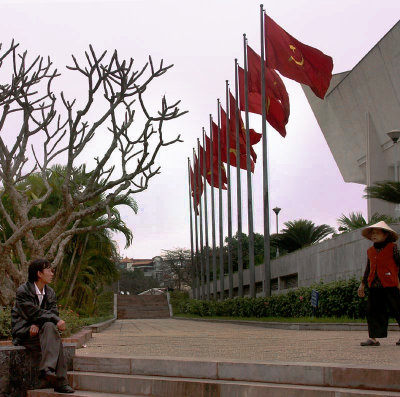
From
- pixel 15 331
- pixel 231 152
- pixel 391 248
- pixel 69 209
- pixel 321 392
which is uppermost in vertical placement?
pixel 231 152

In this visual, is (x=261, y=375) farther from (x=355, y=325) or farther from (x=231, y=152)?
(x=231, y=152)

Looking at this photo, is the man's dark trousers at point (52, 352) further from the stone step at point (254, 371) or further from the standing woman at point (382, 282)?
the standing woman at point (382, 282)

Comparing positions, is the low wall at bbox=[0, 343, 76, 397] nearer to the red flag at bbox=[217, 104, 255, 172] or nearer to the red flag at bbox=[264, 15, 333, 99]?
the red flag at bbox=[264, 15, 333, 99]

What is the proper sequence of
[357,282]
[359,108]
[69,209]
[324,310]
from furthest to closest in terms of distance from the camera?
1. [359,108]
2. [324,310]
3. [357,282]
4. [69,209]

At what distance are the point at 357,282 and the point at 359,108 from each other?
22.8m

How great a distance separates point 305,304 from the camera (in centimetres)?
2020

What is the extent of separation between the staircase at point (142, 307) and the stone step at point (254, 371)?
1462 inches

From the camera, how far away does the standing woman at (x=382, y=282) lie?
9.23 m

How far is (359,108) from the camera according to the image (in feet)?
126

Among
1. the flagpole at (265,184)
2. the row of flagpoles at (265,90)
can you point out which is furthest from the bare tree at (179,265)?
the flagpole at (265,184)

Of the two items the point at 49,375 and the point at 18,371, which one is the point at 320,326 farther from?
the point at 49,375

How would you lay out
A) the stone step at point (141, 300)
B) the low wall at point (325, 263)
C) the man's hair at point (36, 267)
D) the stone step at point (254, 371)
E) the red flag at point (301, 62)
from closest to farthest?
1. the stone step at point (254, 371)
2. the man's hair at point (36, 267)
3. the low wall at point (325, 263)
4. the red flag at point (301, 62)
5. the stone step at point (141, 300)

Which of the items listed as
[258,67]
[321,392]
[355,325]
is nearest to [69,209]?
[355,325]

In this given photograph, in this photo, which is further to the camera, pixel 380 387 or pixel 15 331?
pixel 15 331
